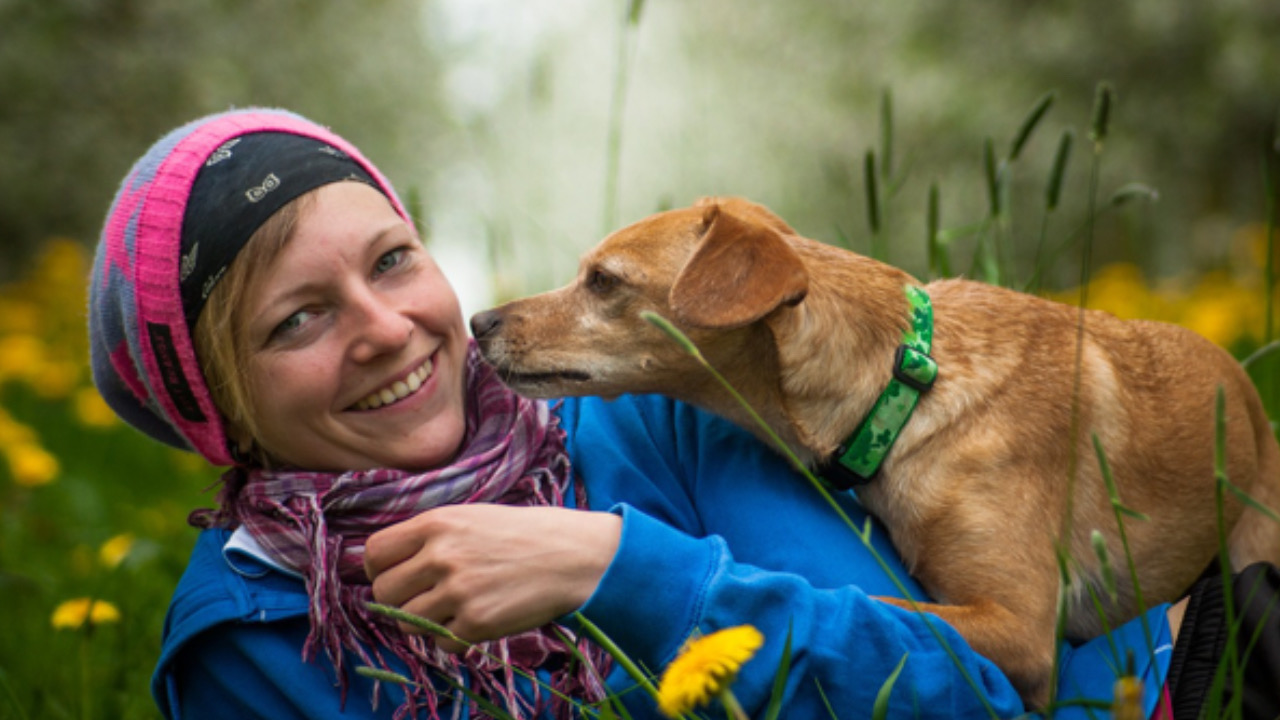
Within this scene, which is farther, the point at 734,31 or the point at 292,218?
the point at 734,31

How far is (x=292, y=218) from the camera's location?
2.01 meters

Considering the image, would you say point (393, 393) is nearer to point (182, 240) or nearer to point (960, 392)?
point (182, 240)

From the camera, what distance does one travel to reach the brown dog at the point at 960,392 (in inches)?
78.6

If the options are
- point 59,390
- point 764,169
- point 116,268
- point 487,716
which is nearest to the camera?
point 487,716

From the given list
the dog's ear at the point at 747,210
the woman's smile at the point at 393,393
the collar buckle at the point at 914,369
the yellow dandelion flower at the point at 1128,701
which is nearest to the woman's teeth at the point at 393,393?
the woman's smile at the point at 393,393

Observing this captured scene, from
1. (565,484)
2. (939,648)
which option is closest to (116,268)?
(565,484)

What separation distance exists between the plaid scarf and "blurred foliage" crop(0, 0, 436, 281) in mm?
7285

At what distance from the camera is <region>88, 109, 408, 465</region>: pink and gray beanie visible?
2.00 meters

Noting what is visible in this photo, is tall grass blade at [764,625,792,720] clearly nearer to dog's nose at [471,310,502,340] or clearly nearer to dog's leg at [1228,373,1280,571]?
dog's nose at [471,310,502,340]

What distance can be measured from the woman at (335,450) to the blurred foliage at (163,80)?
711 cm

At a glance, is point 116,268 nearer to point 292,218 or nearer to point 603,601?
point 292,218

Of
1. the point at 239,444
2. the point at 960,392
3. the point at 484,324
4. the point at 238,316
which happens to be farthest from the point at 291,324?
the point at 960,392

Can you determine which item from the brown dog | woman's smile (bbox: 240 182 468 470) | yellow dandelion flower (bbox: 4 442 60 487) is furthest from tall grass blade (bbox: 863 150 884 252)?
yellow dandelion flower (bbox: 4 442 60 487)

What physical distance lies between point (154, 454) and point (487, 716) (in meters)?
4.38
